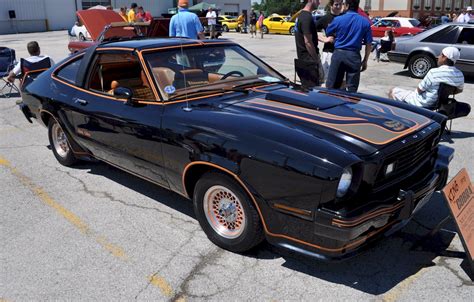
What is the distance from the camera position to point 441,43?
427 inches

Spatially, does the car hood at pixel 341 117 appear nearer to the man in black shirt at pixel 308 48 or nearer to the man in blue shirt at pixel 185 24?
the man in black shirt at pixel 308 48

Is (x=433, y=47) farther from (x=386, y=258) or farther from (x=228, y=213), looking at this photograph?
(x=228, y=213)

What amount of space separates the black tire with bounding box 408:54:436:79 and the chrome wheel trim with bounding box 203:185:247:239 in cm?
944

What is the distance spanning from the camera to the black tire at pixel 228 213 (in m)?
3.06

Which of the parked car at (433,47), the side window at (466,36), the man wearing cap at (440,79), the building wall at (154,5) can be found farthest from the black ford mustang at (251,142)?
the building wall at (154,5)

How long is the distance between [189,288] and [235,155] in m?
0.94

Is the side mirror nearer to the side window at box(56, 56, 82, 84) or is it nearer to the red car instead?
the side window at box(56, 56, 82, 84)

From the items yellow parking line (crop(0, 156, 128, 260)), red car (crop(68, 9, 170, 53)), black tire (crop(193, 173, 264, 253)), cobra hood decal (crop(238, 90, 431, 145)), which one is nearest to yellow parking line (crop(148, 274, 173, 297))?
yellow parking line (crop(0, 156, 128, 260))

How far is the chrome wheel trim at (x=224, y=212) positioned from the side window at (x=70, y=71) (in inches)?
90.9

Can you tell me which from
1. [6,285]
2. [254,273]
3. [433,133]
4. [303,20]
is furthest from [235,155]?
[303,20]

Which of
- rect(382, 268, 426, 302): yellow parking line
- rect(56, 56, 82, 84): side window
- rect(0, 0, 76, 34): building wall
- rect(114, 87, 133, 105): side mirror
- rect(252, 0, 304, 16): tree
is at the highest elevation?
rect(252, 0, 304, 16): tree

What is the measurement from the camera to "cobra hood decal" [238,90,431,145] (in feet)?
9.90

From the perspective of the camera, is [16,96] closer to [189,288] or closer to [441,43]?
[189,288]

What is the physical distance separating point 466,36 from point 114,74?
9023mm
